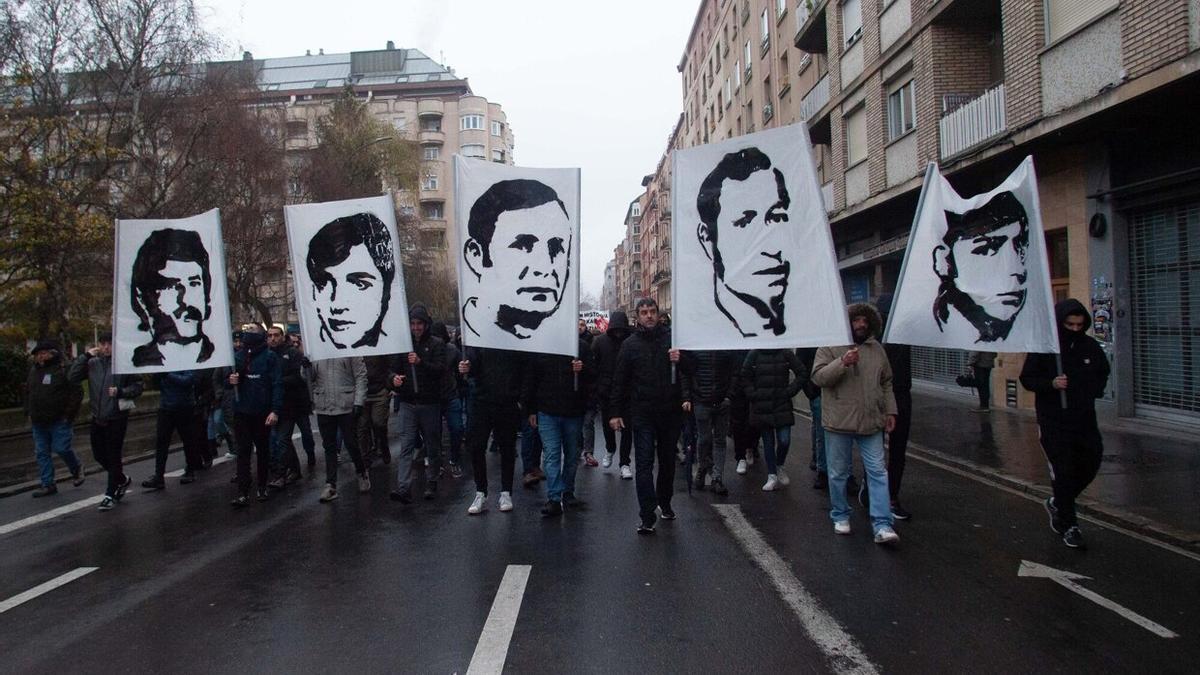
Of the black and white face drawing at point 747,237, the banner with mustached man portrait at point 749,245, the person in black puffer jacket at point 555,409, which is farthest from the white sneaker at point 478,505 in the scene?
the black and white face drawing at point 747,237

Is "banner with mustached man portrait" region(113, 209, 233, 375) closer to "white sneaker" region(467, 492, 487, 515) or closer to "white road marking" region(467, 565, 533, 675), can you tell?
"white sneaker" region(467, 492, 487, 515)

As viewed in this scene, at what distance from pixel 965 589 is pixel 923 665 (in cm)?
134

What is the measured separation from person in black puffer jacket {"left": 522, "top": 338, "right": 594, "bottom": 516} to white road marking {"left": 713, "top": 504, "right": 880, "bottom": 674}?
62.6 inches

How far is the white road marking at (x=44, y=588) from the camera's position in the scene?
5.02 meters

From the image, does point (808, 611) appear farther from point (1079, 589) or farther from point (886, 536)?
point (1079, 589)

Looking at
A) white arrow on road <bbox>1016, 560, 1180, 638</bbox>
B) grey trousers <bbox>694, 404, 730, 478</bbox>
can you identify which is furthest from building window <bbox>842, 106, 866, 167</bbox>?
white arrow on road <bbox>1016, 560, 1180, 638</bbox>

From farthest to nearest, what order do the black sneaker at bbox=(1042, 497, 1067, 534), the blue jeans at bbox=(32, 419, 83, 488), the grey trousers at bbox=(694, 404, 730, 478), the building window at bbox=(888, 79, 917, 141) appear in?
the building window at bbox=(888, 79, 917, 141) → the blue jeans at bbox=(32, 419, 83, 488) → the grey trousers at bbox=(694, 404, 730, 478) → the black sneaker at bbox=(1042, 497, 1067, 534)

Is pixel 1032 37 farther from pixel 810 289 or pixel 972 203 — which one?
pixel 810 289

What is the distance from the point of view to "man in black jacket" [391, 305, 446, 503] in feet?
25.3

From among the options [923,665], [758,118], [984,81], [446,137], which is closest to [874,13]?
[984,81]

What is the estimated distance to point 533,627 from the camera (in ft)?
14.0

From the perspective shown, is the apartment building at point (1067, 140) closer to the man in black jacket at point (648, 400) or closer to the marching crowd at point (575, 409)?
the marching crowd at point (575, 409)

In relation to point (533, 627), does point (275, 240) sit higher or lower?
higher

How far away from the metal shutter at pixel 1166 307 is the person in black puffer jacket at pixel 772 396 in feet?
22.1
